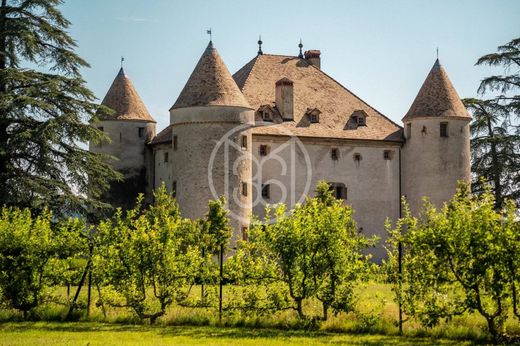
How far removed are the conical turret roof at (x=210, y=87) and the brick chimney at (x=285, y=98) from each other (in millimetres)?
4817

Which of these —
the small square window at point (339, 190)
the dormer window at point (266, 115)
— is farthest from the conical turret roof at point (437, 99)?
the dormer window at point (266, 115)

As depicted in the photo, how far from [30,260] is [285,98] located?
95.5 ft

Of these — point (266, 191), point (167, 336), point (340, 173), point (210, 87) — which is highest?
point (210, 87)

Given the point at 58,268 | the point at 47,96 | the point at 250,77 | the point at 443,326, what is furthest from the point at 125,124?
the point at 443,326

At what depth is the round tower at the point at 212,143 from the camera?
4612cm

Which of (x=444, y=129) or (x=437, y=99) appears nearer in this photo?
(x=444, y=129)

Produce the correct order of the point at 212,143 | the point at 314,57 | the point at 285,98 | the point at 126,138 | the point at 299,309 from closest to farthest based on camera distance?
the point at 299,309 < the point at 212,143 < the point at 285,98 < the point at 126,138 < the point at 314,57

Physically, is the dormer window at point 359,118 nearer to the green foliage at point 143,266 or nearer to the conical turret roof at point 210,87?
the conical turret roof at point 210,87

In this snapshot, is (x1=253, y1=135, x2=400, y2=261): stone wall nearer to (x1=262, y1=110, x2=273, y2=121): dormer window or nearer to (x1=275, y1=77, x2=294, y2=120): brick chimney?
(x1=262, y1=110, x2=273, y2=121): dormer window

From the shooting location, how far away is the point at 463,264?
2044 centimetres

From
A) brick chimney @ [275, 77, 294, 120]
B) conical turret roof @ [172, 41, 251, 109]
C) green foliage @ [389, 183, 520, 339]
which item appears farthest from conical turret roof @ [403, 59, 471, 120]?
green foliage @ [389, 183, 520, 339]

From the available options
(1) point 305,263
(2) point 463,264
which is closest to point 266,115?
(1) point 305,263

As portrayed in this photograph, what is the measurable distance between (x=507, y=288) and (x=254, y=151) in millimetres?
30546

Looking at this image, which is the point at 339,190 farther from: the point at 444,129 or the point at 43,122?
the point at 43,122
